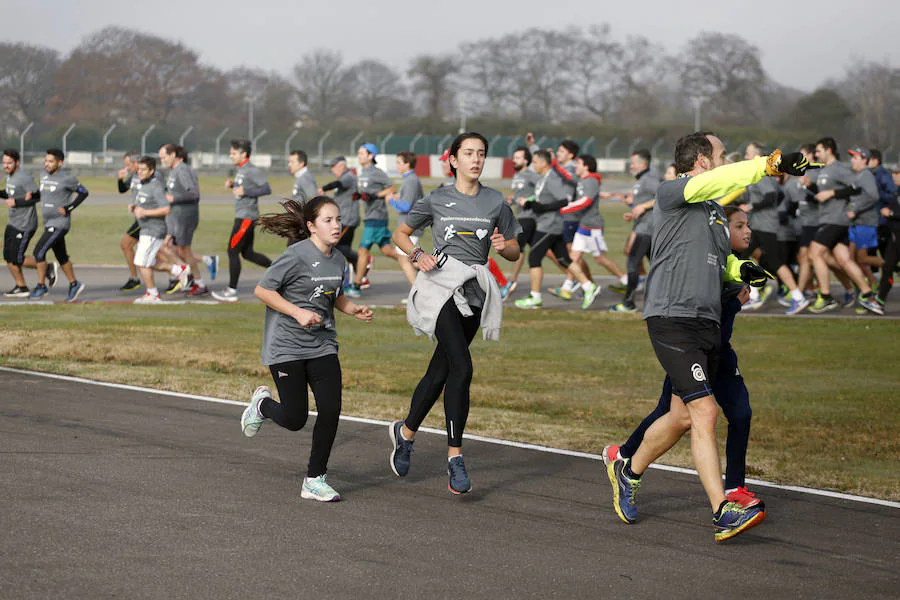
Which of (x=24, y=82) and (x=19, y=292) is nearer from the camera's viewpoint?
(x=19, y=292)

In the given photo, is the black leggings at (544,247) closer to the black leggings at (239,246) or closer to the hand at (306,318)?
the black leggings at (239,246)

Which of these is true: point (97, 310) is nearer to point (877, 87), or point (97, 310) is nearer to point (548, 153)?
point (548, 153)

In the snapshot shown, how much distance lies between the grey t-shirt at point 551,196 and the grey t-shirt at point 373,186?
84.6 inches

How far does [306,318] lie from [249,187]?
1014 centimetres

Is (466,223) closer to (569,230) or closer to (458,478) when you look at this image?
(458,478)

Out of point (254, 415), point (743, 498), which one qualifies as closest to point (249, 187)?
point (254, 415)

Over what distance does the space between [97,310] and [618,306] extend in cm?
669

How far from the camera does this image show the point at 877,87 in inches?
3863

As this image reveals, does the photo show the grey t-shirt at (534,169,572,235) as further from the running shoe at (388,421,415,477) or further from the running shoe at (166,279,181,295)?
the running shoe at (388,421,415,477)

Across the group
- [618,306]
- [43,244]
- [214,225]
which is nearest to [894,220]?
[618,306]

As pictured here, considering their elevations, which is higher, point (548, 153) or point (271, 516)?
point (548, 153)

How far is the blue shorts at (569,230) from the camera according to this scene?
53.5 feet

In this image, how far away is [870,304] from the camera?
52.3 feet

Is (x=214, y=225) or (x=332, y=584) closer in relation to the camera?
(x=332, y=584)
